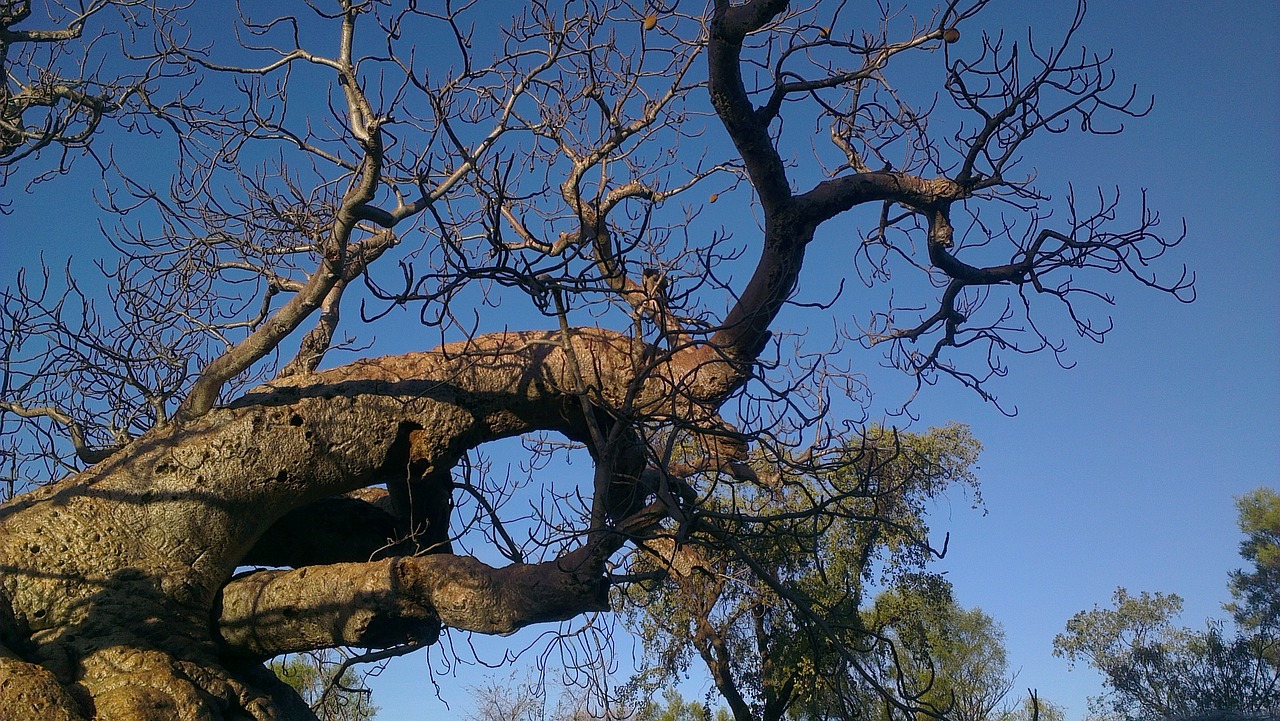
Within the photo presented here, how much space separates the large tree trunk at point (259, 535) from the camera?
15.6 feet

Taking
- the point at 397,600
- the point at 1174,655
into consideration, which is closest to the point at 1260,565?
the point at 1174,655

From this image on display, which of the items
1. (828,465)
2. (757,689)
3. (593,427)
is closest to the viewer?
(828,465)

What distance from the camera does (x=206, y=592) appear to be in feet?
17.2

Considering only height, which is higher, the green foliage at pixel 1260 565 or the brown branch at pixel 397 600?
the green foliage at pixel 1260 565

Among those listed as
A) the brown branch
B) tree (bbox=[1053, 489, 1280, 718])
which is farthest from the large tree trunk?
tree (bbox=[1053, 489, 1280, 718])

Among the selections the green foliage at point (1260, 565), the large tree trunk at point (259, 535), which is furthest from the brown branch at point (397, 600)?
the green foliage at point (1260, 565)

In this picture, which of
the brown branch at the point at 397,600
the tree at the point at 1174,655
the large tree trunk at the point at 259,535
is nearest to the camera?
the large tree trunk at the point at 259,535

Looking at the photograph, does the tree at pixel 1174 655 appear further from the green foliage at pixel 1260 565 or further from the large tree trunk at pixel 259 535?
the large tree trunk at pixel 259 535

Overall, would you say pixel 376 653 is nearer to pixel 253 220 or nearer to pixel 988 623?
pixel 253 220

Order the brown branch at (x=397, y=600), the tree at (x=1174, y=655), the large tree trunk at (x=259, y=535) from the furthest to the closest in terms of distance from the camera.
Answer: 1. the tree at (x=1174, y=655)
2. the brown branch at (x=397, y=600)
3. the large tree trunk at (x=259, y=535)

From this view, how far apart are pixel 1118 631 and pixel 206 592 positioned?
17.7 meters

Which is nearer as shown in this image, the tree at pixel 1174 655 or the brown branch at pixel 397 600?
the brown branch at pixel 397 600

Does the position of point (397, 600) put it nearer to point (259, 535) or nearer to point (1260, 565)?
point (259, 535)

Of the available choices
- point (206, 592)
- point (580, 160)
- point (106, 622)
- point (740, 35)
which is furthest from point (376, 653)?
point (740, 35)
